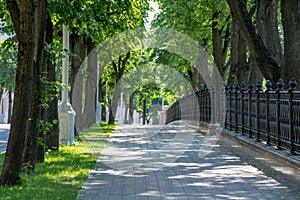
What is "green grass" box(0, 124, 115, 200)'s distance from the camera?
839 cm

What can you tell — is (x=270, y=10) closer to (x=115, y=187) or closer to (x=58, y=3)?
(x=58, y=3)

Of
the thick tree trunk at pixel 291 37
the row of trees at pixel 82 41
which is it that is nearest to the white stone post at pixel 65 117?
the row of trees at pixel 82 41

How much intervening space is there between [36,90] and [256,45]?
25.6ft

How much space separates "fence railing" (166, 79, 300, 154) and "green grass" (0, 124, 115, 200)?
3931mm

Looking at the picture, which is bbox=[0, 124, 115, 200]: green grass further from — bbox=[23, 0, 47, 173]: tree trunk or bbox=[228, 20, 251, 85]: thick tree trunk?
bbox=[228, 20, 251, 85]: thick tree trunk

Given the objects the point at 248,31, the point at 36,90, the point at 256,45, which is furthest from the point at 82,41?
the point at 36,90

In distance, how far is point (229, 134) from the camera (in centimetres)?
1672

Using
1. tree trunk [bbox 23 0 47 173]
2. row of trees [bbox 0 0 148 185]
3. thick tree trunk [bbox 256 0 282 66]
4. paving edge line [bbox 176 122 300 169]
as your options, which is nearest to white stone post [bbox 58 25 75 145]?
row of trees [bbox 0 0 148 185]

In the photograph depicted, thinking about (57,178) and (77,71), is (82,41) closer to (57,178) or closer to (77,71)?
(77,71)

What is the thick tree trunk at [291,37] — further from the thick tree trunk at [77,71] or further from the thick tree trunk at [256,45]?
the thick tree trunk at [77,71]

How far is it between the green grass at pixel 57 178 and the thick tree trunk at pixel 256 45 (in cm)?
534

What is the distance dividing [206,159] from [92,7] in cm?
550

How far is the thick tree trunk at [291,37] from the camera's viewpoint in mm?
14773

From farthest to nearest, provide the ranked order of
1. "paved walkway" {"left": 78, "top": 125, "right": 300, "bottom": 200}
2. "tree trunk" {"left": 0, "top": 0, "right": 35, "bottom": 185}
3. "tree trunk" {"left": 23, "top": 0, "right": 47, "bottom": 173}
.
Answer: "tree trunk" {"left": 23, "top": 0, "right": 47, "bottom": 173}
"tree trunk" {"left": 0, "top": 0, "right": 35, "bottom": 185}
"paved walkway" {"left": 78, "top": 125, "right": 300, "bottom": 200}
